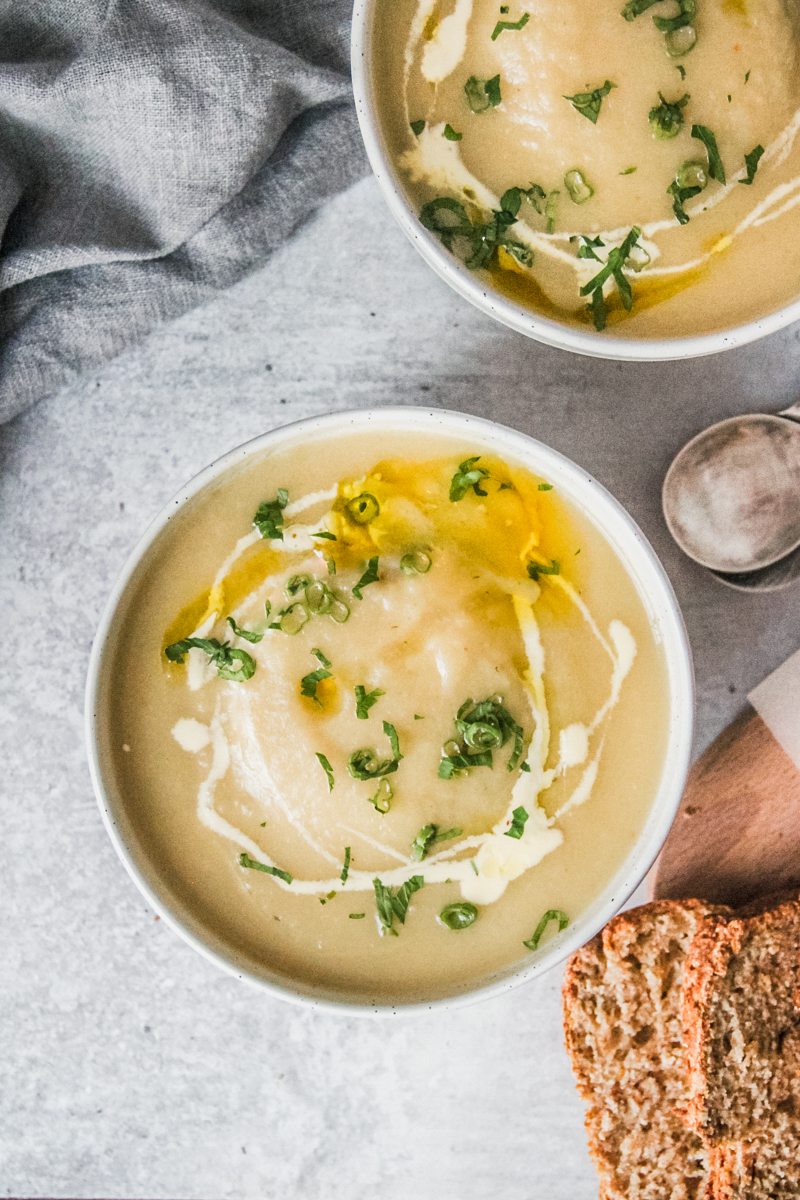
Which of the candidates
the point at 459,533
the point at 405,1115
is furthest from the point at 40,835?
the point at 459,533

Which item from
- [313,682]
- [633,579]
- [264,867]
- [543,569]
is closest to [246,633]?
[313,682]

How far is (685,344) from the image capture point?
1.78 meters

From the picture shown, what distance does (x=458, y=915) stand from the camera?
1.84m

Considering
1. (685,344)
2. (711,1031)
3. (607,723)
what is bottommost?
(711,1031)

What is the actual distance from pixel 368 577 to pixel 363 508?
0.11 metres

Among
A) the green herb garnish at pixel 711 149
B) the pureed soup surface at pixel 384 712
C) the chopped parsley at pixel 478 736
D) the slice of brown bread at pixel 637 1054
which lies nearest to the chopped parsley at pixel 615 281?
the green herb garnish at pixel 711 149

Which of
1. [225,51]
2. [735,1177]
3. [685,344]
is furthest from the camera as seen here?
[735,1177]

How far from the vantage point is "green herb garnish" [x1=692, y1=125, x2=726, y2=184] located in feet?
5.49

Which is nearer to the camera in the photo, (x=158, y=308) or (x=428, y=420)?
(x=428, y=420)

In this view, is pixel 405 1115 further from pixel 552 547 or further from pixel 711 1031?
pixel 552 547

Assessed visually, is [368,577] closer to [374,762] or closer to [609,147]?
[374,762]

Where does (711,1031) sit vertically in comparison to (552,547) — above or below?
below

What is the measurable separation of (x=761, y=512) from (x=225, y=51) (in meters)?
1.27

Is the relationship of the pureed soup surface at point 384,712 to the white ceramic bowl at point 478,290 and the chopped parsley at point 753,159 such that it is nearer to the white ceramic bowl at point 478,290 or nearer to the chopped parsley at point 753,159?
the white ceramic bowl at point 478,290
